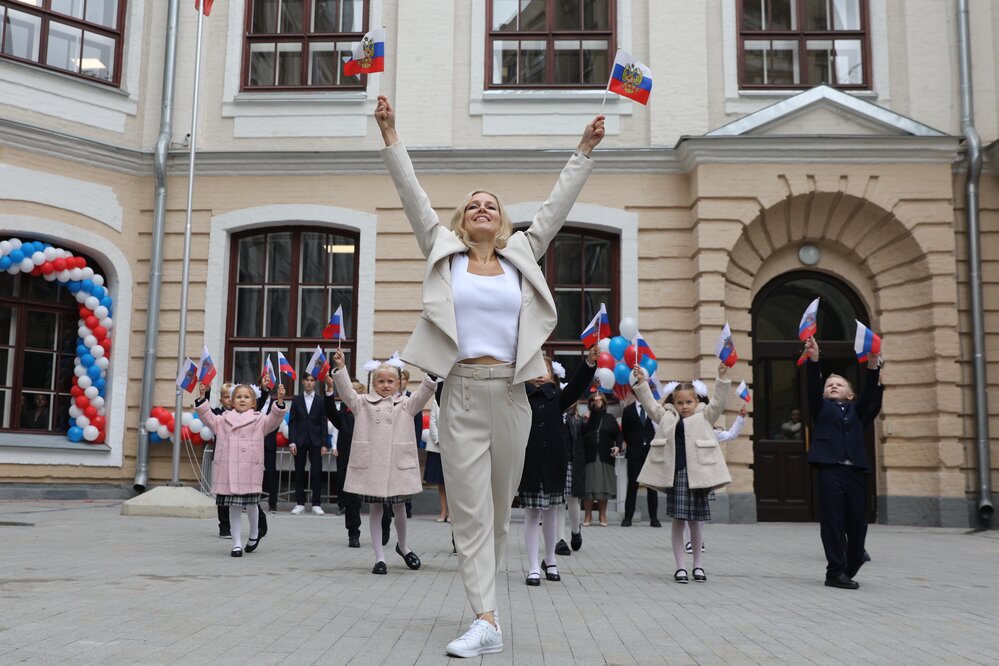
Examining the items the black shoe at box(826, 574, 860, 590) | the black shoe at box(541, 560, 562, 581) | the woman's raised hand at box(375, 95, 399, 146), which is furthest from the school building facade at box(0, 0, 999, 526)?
the woman's raised hand at box(375, 95, 399, 146)

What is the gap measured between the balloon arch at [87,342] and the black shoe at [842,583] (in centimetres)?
1119

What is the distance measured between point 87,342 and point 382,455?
8.75 metres

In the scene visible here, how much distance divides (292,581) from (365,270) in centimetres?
870

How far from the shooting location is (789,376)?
1534 cm

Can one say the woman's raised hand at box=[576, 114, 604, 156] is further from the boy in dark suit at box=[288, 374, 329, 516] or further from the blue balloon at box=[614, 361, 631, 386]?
the boy in dark suit at box=[288, 374, 329, 516]

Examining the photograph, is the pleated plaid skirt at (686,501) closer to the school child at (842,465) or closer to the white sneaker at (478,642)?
the school child at (842,465)

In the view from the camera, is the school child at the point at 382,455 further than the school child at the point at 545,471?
Yes

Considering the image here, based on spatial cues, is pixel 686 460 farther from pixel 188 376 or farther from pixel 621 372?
pixel 188 376

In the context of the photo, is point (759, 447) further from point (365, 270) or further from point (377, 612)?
point (377, 612)

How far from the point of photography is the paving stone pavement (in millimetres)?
4746

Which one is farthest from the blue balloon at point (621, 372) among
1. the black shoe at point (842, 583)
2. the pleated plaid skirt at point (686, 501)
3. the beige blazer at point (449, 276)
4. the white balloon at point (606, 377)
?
the beige blazer at point (449, 276)

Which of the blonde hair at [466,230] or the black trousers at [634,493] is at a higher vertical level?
the blonde hair at [466,230]

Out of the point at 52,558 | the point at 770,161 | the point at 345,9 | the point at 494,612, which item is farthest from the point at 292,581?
the point at 345,9

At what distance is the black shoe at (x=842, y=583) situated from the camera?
7.78 m
